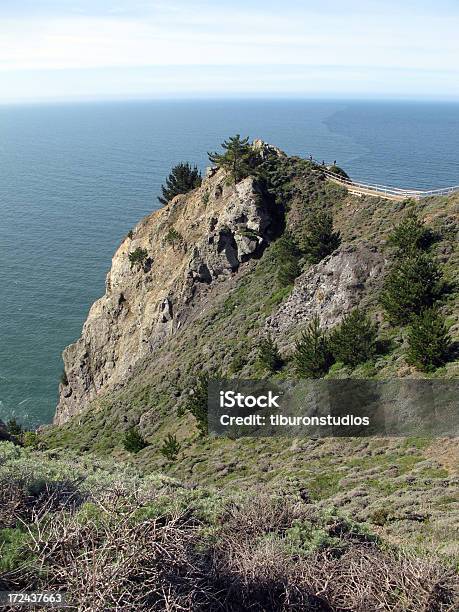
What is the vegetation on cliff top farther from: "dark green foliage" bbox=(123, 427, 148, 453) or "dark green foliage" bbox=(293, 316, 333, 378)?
"dark green foliage" bbox=(123, 427, 148, 453)

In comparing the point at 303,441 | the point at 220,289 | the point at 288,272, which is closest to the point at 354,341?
the point at 303,441

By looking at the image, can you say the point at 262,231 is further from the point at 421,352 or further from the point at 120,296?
the point at 421,352

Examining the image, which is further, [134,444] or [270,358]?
[134,444]

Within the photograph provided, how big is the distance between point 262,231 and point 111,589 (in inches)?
1396

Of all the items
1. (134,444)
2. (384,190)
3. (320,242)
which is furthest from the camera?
(384,190)

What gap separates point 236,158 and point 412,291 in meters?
25.4

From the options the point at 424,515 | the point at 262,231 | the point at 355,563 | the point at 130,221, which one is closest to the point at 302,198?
the point at 262,231

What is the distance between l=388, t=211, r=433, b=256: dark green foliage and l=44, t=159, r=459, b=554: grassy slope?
95cm

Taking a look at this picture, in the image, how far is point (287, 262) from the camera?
34.8 m

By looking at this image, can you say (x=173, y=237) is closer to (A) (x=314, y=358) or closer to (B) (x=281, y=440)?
(A) (x=314, y=358)

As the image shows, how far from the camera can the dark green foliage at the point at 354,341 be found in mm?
21859

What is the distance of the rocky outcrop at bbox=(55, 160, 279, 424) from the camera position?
40.6 meters

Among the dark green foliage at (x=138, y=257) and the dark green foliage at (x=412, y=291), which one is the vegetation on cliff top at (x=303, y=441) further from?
the dark green foliage at (x=138, y=257)

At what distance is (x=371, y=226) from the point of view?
3412cm
